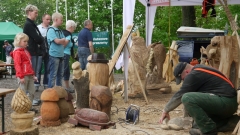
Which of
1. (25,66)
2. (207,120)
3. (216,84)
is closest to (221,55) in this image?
(216,84)

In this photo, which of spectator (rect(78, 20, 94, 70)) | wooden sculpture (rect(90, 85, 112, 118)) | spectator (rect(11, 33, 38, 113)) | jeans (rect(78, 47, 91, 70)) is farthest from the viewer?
jeans (rect(78, 47, 91, 70))

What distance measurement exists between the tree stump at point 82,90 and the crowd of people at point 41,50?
27.5 inches

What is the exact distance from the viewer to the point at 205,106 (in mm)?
3664

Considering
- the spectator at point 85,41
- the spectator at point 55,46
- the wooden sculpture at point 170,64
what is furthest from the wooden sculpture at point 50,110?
the wooden sculpture at point 170,64

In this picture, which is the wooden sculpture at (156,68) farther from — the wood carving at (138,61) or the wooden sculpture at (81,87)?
the wooden sculpture at (81,87)

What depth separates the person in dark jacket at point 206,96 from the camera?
3623 millimetres

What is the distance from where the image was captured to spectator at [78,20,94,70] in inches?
268

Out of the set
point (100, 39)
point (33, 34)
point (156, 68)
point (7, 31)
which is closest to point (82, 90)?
point (33, 34)

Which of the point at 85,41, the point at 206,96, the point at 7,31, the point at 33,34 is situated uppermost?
the point at 7,31

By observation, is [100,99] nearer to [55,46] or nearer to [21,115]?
[21,115]

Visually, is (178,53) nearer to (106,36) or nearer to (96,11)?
(106,36)

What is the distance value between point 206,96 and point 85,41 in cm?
379

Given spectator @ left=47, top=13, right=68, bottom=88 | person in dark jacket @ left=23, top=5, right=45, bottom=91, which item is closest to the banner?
person in dark jacket @ left=23, top=5, right=45, bottom=91

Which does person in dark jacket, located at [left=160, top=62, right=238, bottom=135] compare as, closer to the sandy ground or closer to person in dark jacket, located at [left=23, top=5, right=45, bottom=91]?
the sandy ground
